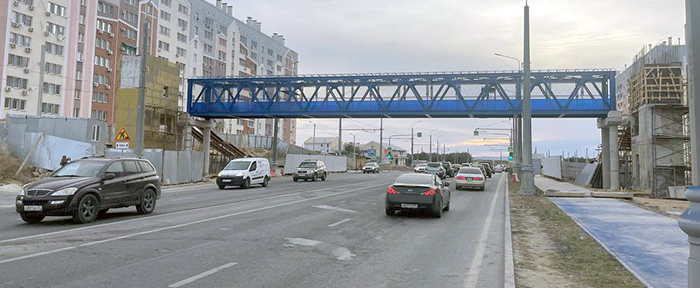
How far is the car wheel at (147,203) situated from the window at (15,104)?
1991 inches

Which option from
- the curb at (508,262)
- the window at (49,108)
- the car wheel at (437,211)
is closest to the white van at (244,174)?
the car wheel at (437,211)

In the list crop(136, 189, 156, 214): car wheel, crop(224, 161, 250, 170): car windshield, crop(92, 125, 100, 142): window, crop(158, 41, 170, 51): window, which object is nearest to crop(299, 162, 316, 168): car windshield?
crop(224, 161, 250, 170): car windshield

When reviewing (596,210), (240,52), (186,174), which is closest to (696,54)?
(596,210)

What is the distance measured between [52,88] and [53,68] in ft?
8.26

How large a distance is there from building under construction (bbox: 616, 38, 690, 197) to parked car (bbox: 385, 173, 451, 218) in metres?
19.5

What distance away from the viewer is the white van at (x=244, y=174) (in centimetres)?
2700

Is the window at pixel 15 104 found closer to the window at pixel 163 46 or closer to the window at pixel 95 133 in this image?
the window at pixel 163 46

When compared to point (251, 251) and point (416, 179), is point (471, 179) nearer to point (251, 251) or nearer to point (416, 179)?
point (416, 179)

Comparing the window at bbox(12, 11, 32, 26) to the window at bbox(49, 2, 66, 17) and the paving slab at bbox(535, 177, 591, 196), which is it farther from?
the paving slab at bbox(535, 177, 591, 196)

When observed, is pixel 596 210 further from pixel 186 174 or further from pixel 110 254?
pixel 186 174

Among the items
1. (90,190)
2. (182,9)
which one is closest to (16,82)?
(182,9)

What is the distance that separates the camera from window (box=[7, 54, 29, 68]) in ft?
175

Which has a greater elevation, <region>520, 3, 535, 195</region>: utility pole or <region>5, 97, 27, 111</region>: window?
<region>5, 97, 27, 111</region>: window

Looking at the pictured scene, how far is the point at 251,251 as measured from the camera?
8.20 m
